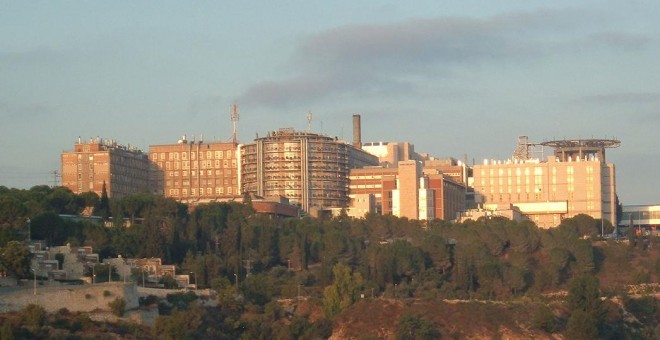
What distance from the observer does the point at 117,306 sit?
12606 cm

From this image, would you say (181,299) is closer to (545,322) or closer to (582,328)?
(545,322)

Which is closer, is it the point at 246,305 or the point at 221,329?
the point at 221,329

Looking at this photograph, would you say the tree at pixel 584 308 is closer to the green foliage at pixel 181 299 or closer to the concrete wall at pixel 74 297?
the green foliage at pixel 181 299

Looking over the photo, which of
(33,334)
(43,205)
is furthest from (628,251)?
(33,334)

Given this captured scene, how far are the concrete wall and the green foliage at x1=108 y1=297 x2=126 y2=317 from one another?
0.54 meters

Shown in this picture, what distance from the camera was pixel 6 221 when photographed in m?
153

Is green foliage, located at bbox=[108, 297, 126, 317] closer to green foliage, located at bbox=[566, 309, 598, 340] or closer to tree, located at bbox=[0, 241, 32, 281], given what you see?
tree, located at bbox=[0, 241, 32, 281]

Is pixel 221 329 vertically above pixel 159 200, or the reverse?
pixel 159 200

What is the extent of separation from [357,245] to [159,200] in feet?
71.2

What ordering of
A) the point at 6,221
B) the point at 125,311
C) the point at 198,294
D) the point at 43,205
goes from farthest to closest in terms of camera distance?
the point at 43,205 → the point at 6,221 → the point at 198,294 → the point at 125,311

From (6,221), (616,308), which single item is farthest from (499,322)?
(6,221)

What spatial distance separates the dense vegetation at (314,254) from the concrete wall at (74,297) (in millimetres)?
6163

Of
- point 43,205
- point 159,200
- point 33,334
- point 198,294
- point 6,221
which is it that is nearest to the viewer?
point 33,334

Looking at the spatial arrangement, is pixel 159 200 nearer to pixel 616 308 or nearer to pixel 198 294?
pixel 198 294
